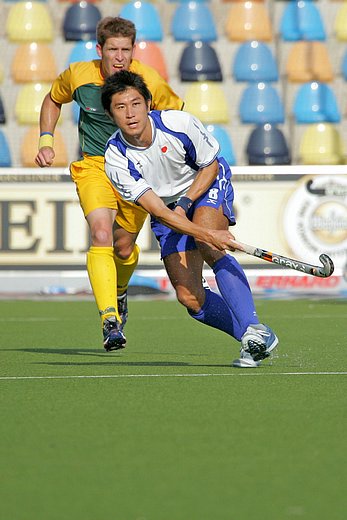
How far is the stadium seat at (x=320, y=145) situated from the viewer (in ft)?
44.1

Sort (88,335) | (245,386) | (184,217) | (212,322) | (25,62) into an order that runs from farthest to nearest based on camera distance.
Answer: (25,62)
(88,335)
(212,322)
(184,217)
(245,386)

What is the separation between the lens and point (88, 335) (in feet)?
26.9

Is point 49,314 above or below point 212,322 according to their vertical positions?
below

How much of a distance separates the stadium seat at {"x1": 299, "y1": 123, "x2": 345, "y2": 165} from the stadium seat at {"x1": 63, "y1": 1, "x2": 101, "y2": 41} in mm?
2805

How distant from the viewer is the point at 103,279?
6.12 meters

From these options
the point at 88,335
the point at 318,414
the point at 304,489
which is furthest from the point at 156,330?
the point at 304,489

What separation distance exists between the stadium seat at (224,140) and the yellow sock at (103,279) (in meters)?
7.18

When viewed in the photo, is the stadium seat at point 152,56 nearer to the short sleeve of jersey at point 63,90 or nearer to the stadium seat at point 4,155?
the stadium seat at point 4,155

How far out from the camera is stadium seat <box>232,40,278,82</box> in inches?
566

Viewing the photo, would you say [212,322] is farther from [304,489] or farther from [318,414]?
[304,489]

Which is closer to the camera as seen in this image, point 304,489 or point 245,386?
point 304,489

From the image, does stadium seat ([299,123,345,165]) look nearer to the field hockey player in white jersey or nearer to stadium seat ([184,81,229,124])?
stadium seat ([184,81,229,124])

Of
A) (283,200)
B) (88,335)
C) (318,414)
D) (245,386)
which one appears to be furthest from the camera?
(283,200)

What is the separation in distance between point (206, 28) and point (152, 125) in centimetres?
929
